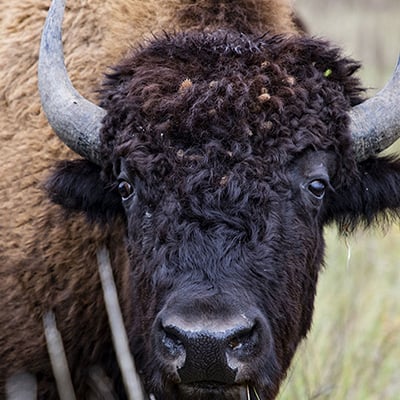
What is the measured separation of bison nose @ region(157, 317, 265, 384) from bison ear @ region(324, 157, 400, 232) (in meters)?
1.38

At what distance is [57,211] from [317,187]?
1755mm

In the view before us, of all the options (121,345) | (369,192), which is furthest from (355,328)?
(121,345)

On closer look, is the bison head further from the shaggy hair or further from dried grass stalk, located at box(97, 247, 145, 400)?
dried grass stalk, located at box(97, 247, 145, 400)

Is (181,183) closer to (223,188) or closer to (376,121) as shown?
(223,188)

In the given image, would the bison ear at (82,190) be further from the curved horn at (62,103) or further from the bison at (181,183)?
the curved horn at (62,103)

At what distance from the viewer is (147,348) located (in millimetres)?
6074

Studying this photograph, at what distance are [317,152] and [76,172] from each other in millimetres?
1482

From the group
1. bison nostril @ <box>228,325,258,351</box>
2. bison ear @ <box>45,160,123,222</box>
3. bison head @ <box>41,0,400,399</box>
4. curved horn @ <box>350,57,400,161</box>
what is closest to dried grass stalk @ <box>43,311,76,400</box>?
bison head @ <box>41,0,400,399</box>

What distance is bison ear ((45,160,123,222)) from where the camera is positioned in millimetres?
6250

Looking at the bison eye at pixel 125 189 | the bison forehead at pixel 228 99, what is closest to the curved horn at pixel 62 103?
the bison forehead at pixel 228 99

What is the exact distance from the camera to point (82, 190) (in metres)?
6.29

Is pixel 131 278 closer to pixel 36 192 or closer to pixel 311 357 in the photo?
pixel 36 192

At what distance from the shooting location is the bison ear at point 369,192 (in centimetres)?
624

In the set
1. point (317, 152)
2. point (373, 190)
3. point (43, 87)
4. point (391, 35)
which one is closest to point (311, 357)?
point (373, 190)
